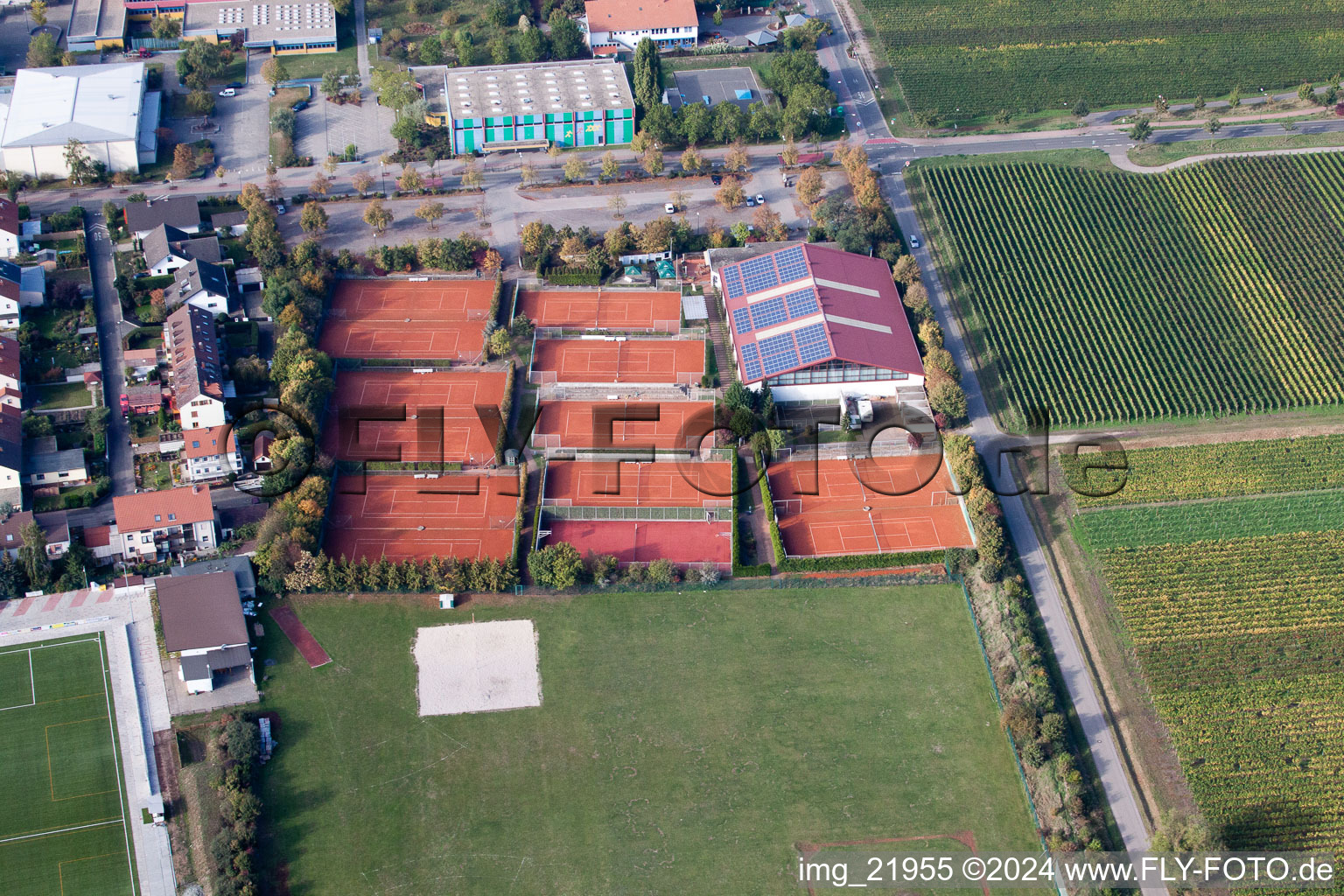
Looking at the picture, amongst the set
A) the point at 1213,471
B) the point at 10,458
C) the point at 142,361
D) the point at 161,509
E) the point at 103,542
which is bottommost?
the point at 103,542

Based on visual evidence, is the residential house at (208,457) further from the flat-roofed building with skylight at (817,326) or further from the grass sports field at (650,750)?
the flat-roofed building with skylight at (817,326)

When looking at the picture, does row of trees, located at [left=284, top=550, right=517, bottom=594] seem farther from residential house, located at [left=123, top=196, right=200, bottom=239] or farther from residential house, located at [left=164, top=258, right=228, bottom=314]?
residential house, located at [left=123, top=196, right=200, bottom=239]

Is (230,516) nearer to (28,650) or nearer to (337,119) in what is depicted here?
(28,650)

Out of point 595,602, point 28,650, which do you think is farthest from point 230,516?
point 595,602

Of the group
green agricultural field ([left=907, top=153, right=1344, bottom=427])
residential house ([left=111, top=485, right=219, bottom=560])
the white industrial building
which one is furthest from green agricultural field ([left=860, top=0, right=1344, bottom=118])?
residential house ([left=111, top=485, right=219, bottom=560])

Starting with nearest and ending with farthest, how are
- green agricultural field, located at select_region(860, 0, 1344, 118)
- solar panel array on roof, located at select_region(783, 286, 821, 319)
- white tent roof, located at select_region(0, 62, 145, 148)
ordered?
solar panel array on roof, located at select_region(783, 286, 821, 319), white tent roof, located at select_region(0, 62, 145, 148), green agricultural field, located at select_region(860, 0, 1344, 118)

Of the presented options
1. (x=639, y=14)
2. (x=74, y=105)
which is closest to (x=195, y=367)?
(x=74, y=105)

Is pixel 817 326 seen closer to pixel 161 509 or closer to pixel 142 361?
pixel 161 509

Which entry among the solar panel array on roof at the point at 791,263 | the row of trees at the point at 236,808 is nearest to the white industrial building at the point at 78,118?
the solar panel array on roof at the point at 791,263
